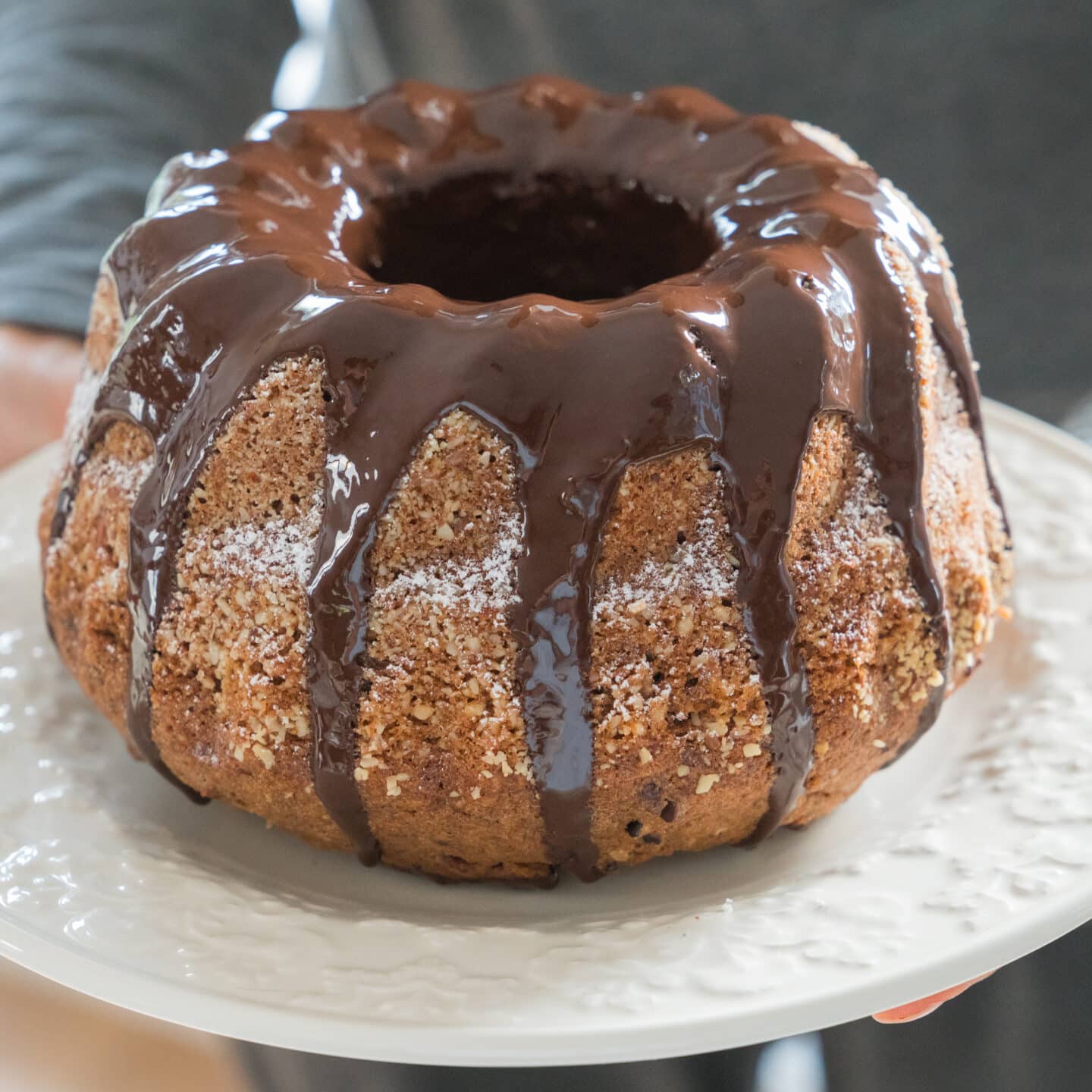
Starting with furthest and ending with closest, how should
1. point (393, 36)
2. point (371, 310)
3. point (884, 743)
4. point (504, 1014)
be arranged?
point (393, 36) < point (884, 743) < point (371, 310) < point (504, 1014)

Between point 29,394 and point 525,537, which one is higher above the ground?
point 525,537

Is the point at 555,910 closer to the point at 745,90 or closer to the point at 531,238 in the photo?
the point at 531,238

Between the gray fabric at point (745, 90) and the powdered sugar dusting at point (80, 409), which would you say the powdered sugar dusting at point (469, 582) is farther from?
the gray fabric at point (745, 90)

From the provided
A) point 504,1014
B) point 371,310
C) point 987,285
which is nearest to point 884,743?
point 504,1014

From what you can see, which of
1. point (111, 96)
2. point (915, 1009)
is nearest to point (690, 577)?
point (915, 1009)

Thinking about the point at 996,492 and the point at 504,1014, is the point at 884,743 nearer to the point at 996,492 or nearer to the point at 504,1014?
the point at 996,492

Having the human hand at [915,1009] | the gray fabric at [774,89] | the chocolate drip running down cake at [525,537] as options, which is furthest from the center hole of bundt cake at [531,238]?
the gray fabric at [774,89]

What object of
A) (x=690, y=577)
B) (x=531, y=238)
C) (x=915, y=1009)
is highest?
(x=531, y=238)
